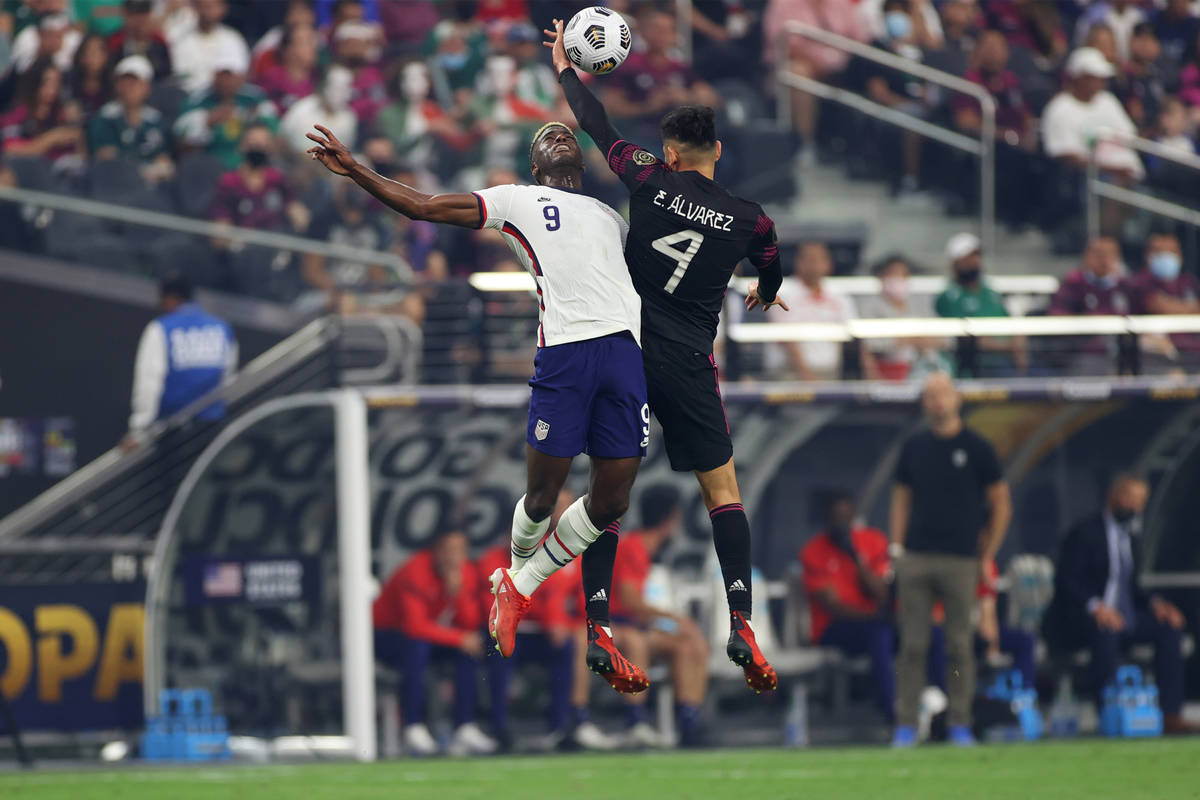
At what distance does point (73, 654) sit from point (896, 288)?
6.56 metres

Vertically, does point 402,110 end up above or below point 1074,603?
above

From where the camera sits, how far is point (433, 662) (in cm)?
1296

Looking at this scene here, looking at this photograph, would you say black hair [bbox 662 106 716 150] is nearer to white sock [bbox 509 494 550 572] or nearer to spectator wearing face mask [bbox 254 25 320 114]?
white sock [bbox 509 494 550 572]

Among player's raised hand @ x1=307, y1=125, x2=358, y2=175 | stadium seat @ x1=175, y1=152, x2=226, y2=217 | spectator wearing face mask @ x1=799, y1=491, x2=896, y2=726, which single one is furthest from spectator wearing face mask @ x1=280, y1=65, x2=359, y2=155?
player's raised hand @ x1=307, y1=125, x2=358, y2=175

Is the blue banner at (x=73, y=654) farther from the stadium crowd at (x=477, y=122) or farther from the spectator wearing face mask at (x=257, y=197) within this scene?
the spectator wearing face mask at (x=257, y=197)

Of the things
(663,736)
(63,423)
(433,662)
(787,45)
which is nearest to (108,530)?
(63,423)

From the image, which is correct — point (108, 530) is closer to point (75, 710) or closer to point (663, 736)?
point (75, 710)

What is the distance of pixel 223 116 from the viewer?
1616 cm

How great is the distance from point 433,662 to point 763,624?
2.37m

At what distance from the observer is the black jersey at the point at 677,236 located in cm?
784

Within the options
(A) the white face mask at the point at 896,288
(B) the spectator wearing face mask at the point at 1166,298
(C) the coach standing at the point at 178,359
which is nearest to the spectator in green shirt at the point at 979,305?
(A) the white face mask at the point at 896,288

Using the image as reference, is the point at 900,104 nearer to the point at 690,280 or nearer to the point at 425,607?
the point at 425,607

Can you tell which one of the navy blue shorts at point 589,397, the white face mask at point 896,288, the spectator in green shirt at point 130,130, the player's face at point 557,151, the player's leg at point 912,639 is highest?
the spectator in green shirt at point 130,130

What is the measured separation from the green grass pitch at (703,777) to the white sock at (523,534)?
5.66 feet
